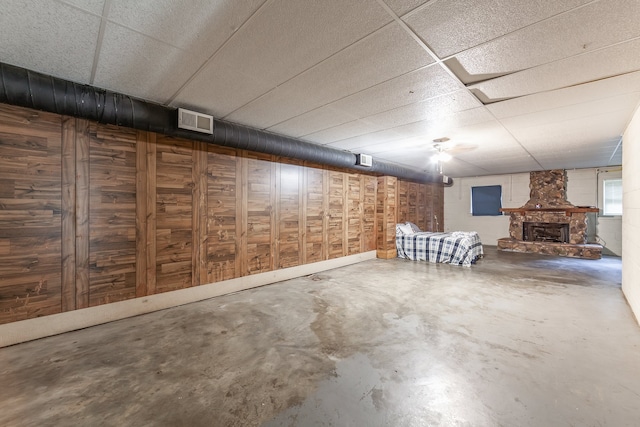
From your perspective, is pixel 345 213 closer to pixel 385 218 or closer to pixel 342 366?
pixel 385 218

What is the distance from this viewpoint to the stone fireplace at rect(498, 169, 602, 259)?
6.55 meters

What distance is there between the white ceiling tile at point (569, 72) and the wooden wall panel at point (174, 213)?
11.1 ft

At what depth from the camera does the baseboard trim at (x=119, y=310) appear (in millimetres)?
2342

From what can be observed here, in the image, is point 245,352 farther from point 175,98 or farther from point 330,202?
point 330,202

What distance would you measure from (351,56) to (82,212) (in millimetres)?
3021

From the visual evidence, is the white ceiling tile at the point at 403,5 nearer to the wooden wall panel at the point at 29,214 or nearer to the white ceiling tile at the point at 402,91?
the white ceiling tile at the point at 402,91

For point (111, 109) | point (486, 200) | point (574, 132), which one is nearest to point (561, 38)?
point (574, 132)

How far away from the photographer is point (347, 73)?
2150mm

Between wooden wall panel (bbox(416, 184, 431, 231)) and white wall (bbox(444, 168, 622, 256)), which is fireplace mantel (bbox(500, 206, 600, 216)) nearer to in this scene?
white wall (bbox(444, 168, 622, 256))

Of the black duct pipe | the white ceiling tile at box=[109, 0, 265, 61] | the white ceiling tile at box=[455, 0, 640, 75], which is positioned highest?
the white ceiling tile at box=[109, 0, 265, 61]

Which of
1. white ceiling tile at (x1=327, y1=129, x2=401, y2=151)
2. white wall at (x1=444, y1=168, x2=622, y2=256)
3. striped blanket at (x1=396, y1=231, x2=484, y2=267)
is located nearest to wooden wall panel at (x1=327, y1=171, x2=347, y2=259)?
white ceiling tile at (x1=327, y1=129, x2=401, y2=151)

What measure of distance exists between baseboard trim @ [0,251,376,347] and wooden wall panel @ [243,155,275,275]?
8.9 inches

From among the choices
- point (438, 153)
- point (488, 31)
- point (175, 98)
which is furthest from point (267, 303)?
point (438, 153)

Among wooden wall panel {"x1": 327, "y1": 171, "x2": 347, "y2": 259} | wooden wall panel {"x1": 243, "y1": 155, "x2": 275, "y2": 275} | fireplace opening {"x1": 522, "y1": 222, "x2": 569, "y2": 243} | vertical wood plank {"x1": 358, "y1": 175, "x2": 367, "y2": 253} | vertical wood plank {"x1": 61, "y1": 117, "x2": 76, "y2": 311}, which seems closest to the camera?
vertical wood plank {"x1": 61, "y1": 117, "x2": 76, "y2": 311}
